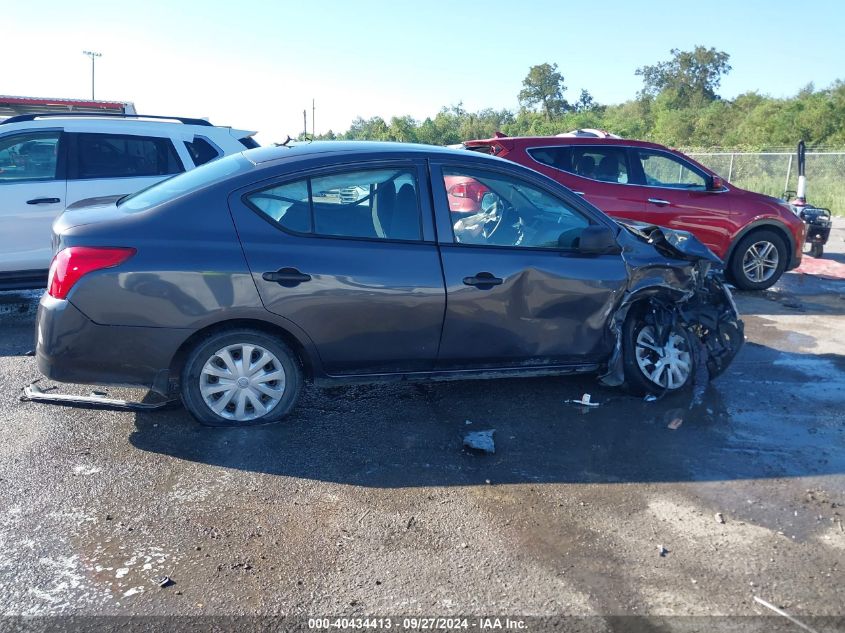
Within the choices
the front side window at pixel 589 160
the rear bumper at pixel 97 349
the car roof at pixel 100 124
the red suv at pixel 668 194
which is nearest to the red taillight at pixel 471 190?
the rear bumper at pixel 97 349

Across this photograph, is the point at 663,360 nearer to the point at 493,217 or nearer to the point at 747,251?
the point at 493,217

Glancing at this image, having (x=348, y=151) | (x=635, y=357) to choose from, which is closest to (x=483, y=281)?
(x=348, y=151)

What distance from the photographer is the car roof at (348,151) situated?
4.73 m

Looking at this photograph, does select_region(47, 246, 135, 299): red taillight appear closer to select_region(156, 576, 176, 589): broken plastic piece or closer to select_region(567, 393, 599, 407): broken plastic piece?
select_region(156, 576, 176, 589): broken plastic piece

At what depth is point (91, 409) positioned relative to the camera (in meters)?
4.89

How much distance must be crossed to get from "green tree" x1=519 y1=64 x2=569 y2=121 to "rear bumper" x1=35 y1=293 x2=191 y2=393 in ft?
189

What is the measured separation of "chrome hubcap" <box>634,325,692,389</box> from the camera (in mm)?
5262

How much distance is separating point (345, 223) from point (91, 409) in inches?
84.1

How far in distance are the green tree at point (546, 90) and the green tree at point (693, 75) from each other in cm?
845

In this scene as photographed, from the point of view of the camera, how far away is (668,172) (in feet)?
30.2

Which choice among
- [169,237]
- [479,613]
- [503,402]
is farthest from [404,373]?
[479,613]

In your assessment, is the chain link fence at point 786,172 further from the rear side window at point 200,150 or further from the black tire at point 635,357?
the rear side window at point 200,150

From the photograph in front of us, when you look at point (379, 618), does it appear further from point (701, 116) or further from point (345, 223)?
point (701, 116)

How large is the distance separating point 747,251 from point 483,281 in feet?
19.6
